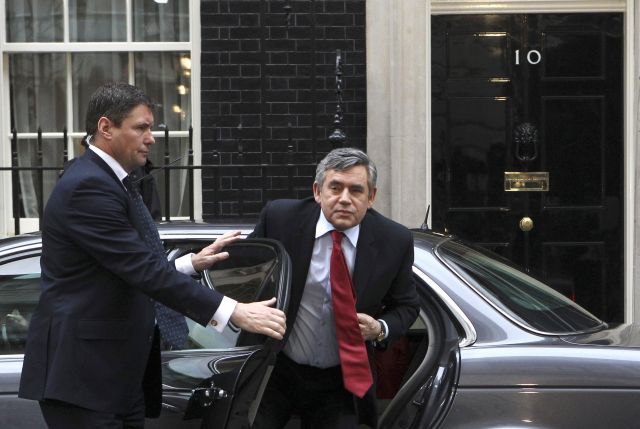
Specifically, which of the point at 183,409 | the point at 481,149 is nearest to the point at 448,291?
the point at 183,409

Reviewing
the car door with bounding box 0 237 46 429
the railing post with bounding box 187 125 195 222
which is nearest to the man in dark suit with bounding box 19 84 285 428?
the car door with bounding box 0 237 46 429

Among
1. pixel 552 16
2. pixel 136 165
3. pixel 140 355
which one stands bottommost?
pixel 140 355

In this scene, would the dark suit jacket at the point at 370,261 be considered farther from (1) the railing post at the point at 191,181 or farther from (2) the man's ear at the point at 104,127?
(1) the railing post at the point at 191,181

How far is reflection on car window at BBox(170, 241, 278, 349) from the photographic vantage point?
13.1 ft

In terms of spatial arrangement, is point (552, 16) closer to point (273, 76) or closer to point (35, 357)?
point (273, 76)

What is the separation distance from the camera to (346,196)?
13.8 ft

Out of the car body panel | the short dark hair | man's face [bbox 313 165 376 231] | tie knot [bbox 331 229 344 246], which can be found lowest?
the car body panel

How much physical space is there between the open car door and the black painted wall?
487cm

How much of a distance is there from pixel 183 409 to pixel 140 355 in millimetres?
522

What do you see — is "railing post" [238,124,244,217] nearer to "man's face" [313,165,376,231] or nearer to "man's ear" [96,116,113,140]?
"man's face" [313,165,376,231]

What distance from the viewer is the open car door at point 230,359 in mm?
3860

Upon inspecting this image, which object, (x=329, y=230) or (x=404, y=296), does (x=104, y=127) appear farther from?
(x=404, y=296)

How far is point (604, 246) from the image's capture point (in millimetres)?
9656

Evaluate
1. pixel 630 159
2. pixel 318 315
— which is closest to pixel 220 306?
pixel 318 315
